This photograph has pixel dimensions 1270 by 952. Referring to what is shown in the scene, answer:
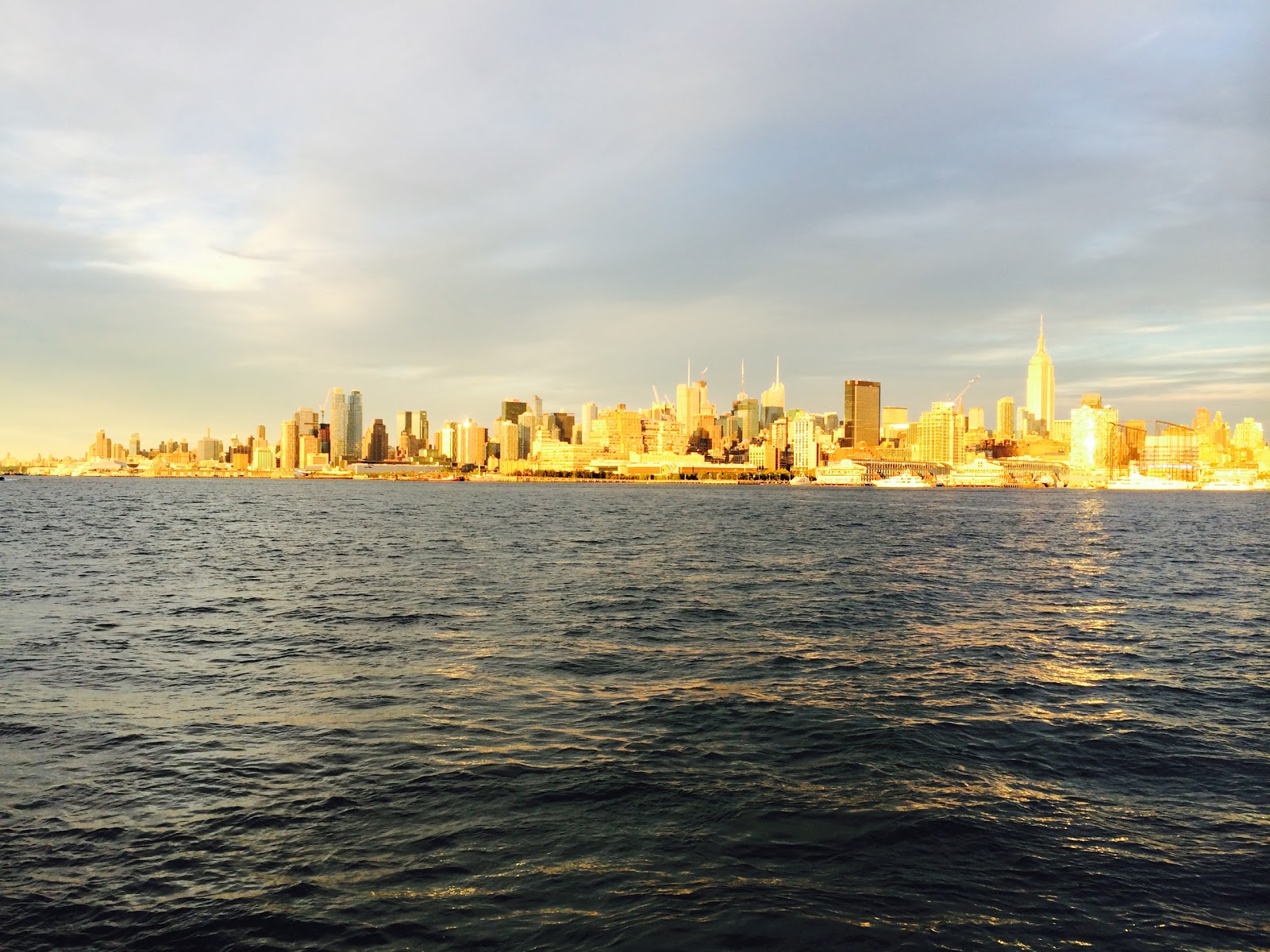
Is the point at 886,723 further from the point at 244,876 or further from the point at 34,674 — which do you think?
the point at 34,674

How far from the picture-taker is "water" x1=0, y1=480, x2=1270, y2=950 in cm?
1305

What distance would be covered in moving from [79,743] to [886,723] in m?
21.5

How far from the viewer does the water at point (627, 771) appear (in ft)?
42.8

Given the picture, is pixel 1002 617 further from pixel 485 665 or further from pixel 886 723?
pixel 485 665

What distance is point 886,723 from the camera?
76.4 ft

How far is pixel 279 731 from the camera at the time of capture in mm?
21734

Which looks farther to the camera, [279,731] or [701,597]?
[701,597]

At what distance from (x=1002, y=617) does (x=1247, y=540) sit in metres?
79.8

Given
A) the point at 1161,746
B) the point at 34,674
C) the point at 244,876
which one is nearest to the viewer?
the point at 244,876

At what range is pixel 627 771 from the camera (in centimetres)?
1900

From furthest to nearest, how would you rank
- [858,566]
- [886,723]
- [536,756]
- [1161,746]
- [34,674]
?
[858,566]
[34,674]
[886,723]
[1161,746]
[536,756]

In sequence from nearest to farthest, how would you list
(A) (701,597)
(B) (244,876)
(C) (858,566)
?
1. (B) (244,876)
2. (A) (701,597)
3. (C) (858,566)

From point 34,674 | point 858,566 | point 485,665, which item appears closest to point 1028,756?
point 485,665

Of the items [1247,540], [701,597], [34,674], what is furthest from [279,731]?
[1247,540]
